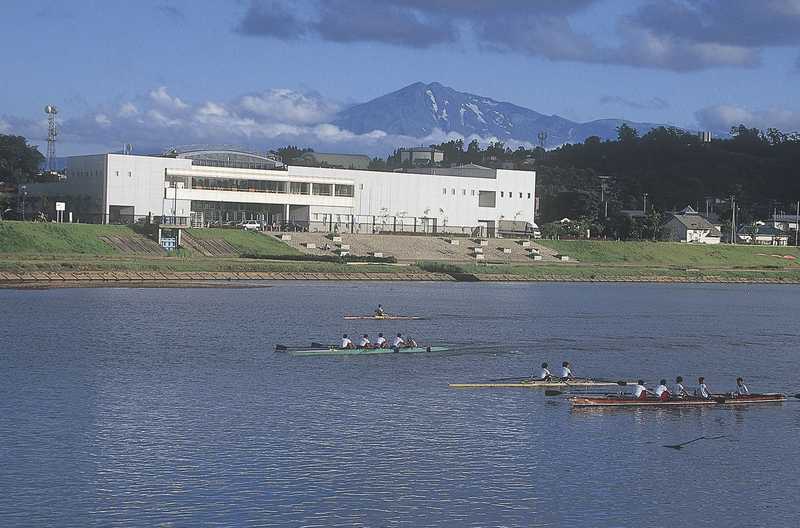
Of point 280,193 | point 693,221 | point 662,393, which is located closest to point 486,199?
point 280,193

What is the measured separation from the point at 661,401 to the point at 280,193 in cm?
9452

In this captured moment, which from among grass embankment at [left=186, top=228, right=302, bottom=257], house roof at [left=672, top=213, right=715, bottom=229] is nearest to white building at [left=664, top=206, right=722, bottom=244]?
house roof at [left=672, top=213, right=715, bottom=229]

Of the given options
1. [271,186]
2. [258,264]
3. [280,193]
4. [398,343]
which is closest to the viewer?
[398,343]

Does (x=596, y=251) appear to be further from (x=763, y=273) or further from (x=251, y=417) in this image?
(x=251, y=417)

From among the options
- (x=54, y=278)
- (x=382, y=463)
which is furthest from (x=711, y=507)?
(x=54, y=278)

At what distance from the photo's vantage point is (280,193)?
134 metres

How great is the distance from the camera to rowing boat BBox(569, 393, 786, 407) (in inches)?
1699

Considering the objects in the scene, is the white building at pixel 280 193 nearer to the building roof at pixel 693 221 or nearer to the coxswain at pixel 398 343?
the building roof at pixel 693 221

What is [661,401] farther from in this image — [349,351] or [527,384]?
[349,351]

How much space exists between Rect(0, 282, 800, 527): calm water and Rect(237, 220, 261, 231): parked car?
5068cm

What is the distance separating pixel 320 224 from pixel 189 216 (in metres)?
17.5

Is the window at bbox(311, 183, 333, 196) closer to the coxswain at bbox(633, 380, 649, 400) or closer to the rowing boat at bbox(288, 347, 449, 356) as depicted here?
the rowing boat at bbox(288, 347, 449, 356)

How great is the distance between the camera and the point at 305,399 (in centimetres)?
4344

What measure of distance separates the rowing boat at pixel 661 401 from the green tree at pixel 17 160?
Answer: 397 feet
